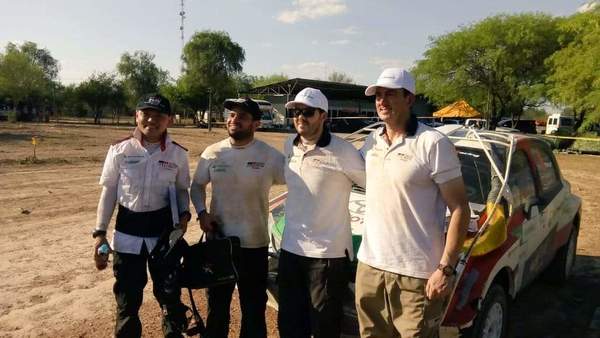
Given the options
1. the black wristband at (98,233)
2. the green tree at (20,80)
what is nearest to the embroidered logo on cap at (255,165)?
the black wristband at (98,233)

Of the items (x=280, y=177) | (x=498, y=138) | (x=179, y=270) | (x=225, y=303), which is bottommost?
(x=225, y=303)

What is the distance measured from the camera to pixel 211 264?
3.10 metres

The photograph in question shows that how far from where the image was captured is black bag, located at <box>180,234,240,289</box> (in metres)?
3.08

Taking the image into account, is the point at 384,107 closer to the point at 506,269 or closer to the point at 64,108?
the point at 506,269

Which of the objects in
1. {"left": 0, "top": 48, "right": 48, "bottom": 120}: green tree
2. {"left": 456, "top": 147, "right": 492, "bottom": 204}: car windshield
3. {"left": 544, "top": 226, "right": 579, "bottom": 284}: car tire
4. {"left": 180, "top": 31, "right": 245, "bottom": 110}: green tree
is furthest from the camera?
{"left": 0, "top": 48, "right": 48, "bottom": 120}: green tree

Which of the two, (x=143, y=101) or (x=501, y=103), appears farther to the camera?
(x=501, y=103)

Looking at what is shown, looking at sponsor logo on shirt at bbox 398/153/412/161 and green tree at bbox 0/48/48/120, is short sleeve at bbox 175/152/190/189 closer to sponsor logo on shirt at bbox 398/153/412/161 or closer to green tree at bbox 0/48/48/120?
sponsor logo on shirt at bbox 398/153/412/161

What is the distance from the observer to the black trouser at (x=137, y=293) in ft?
9.95

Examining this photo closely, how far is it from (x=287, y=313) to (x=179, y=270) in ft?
2.70

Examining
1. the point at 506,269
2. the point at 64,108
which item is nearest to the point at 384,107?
the point at 506,269

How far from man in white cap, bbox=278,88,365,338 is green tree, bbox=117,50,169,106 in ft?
189

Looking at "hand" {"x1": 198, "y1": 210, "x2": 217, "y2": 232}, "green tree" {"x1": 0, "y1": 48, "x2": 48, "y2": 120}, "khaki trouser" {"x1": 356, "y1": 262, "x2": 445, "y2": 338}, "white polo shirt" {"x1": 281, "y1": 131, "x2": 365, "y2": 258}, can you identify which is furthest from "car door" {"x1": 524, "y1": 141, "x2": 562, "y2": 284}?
"green tree" {"x1": 0, "y1": 48, "x2": 48, "y2": 120}

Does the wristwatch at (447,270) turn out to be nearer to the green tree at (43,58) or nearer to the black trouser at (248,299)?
the black trouser at (248,299)

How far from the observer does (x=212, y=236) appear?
10.5ft
